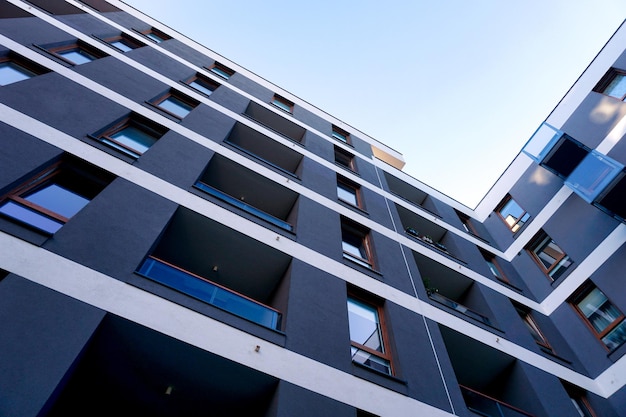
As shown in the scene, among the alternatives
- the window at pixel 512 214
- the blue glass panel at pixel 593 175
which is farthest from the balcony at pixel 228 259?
the window at pixel 512 214

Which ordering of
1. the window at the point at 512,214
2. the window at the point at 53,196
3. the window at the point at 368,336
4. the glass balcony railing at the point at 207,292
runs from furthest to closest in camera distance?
1. the window at the point at 512,214
2. the window at the point at 368,336
3. the glass balcony railing at the point at 207,292
4. the window at the point at 53,196

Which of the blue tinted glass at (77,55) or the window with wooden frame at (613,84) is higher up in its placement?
the window with wooden frame at (613,84)

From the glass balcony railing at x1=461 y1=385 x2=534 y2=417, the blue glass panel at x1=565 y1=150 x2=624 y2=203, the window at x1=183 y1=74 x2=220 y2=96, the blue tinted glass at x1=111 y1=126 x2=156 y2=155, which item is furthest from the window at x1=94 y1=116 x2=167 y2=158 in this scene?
the blue glass panel at x1=565 y1=150 x2=624 y2=203

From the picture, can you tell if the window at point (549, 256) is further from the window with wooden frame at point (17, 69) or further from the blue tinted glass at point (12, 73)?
the blue tinted glass at point (12, 73)

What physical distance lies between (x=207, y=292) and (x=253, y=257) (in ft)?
6.81

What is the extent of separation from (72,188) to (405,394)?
26.3ft

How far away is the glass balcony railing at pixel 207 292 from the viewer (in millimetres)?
6520

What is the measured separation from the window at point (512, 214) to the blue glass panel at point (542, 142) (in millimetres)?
2711

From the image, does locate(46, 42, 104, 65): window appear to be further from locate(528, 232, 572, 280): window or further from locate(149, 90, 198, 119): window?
locate(528, 232, 572, 280): window

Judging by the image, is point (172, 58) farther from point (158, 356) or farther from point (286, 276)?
point (158, 356)

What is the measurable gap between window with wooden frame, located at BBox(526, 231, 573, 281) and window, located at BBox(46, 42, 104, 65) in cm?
1809

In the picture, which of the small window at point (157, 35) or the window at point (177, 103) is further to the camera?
the small window at point (157, 35)

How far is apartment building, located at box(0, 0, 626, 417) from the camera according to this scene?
18.6 feet

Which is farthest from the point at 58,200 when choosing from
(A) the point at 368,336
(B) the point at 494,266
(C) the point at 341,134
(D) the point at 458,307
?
(B) the point at 494,266
